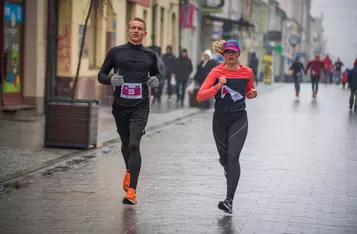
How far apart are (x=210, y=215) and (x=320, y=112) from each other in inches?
737

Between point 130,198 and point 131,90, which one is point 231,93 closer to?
point 131,90

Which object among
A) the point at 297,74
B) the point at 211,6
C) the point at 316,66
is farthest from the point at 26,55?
the point at 211,6

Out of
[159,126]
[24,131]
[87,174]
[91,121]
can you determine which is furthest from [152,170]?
[159,126]

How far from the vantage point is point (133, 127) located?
963 centimetres

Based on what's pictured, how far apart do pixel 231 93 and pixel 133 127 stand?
1092mm

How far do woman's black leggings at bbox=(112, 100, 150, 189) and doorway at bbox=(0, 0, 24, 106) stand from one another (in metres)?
11.3

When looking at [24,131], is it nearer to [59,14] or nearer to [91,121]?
[91,121]

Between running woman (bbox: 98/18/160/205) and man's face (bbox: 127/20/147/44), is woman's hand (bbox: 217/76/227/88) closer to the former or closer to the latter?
running woman (bbox: 98/18/160/205)

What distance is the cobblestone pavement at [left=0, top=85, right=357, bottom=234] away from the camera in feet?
27.2

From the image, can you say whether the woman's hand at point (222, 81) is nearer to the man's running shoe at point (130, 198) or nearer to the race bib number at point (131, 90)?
the race bib number at point (131, 90)

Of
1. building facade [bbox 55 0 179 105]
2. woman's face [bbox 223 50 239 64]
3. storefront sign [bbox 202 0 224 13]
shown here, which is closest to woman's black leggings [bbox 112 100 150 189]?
woman's face [bbox 223 50 239 64]

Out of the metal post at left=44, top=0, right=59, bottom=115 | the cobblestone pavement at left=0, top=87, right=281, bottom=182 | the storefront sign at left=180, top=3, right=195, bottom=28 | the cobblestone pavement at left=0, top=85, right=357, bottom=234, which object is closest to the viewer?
the cobblestone pavement at left=0, top=85, right=357, bottom=234

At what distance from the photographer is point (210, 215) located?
8.84 m

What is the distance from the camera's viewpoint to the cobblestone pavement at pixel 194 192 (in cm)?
830
